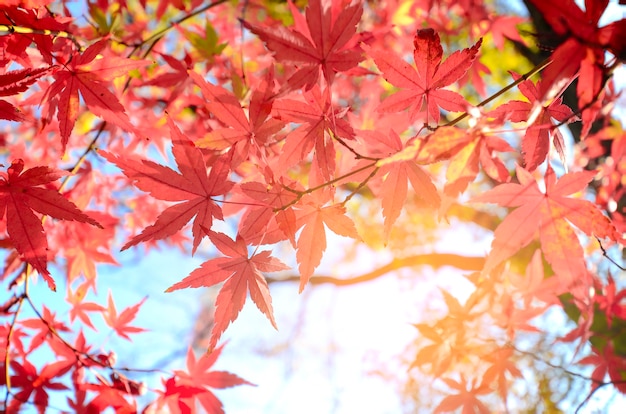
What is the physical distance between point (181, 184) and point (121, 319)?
82 cm

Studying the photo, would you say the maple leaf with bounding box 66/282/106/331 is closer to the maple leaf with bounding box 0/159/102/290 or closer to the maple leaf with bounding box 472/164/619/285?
the maple leaf with bounding box 0/159/102/290

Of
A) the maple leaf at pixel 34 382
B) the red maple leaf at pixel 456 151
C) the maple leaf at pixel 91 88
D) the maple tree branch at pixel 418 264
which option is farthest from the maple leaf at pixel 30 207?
the maple tree branch at pixel 418 264

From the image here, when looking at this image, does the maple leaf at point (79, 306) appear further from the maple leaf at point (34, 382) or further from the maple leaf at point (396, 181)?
the maple leaf at point (396, 181)

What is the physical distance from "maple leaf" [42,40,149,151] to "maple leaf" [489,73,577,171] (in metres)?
0.70

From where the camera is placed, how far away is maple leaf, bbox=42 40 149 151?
30.7 inches

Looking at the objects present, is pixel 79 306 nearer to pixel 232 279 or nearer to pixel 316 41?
pixel 232 279

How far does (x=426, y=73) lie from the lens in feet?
2.35

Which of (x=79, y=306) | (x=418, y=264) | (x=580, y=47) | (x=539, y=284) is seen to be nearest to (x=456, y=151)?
(x=580, y=47)

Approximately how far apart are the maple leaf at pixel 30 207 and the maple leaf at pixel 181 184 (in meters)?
0.14

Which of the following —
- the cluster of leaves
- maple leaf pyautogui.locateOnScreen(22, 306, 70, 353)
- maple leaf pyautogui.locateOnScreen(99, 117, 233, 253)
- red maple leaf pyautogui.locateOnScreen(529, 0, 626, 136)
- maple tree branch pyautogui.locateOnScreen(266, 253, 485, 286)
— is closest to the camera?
red maple leaf pyautogui.locateOnScreen(529, 0, 626, 136)

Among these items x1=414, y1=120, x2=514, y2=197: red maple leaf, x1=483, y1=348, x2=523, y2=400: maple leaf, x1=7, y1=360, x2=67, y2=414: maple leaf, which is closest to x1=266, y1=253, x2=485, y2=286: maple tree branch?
x1=483, y1=348, x2=523, y2=400: maple leaf

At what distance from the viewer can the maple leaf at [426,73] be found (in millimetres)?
680

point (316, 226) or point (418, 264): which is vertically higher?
point (418, 264)

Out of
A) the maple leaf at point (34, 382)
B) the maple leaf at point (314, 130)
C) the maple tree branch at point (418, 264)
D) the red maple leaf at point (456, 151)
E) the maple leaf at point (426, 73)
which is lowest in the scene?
the maple leaf at point (34, 382)
